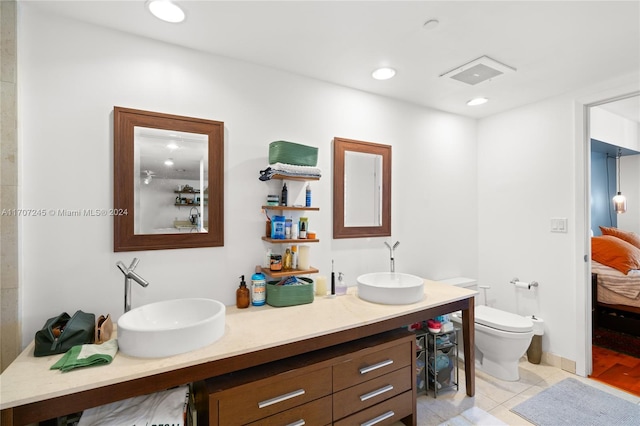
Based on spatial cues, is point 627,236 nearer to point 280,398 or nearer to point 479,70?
point 479,70

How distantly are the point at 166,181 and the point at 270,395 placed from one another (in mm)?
1260

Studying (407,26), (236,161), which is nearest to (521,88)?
(407,26)

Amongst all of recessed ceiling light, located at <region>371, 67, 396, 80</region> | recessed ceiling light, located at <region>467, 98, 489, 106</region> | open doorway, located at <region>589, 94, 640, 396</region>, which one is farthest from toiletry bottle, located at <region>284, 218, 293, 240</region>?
open doorway, located at <region>589, 94, 640, 396</region>

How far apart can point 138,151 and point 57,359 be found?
1039 mm

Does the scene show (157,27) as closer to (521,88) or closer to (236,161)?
(236,161)

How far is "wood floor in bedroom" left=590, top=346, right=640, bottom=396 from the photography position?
2.34 metres

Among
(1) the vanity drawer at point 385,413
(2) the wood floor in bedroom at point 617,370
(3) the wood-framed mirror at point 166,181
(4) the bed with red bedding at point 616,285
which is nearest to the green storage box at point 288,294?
(3) the wood-framed mirror at point 166,181

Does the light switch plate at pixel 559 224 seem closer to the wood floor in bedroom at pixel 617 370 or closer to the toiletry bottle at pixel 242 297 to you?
the wood floor in bedroom at pixel 617 370

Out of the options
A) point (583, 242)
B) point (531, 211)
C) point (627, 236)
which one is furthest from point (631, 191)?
point (583, 242)

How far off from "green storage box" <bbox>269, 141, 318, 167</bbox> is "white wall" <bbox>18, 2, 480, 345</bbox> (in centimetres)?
13

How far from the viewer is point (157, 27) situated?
65.2 inches

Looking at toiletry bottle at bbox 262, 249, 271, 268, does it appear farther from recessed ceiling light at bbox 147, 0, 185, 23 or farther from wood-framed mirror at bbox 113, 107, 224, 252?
recessed ceiling light at bbox 147, 0, 185, 23

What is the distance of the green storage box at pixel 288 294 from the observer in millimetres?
1873

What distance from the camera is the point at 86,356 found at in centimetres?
123
